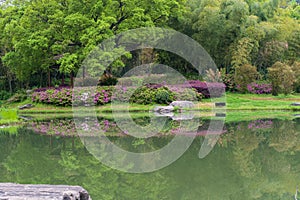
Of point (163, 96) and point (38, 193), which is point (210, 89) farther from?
point (38, 193)

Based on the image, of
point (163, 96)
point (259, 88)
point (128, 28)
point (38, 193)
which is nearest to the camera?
point (38, 193)

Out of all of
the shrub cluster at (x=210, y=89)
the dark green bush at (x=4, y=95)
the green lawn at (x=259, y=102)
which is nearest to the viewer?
the green lawn at (x=259, y=102)

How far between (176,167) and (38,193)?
11.5ft

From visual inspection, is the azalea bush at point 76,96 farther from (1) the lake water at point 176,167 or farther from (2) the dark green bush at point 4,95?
(1) the lake water at point 176,167

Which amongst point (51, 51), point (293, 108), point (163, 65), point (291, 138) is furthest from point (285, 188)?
point (163, 65)

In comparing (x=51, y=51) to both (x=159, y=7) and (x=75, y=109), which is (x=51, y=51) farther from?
(x=159, y=7)

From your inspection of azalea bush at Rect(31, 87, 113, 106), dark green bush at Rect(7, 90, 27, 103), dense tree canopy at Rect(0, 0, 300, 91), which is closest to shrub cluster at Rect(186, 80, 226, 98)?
dense tree canopy at Rect(0, 0, 300, 91)

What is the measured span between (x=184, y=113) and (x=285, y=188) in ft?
35.0

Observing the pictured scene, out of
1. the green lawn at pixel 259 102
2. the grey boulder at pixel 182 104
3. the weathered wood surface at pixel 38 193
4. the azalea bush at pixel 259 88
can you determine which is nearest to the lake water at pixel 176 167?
the weathered wood surface at pixel 38 193

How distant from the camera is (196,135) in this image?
10.6m

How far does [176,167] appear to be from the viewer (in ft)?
22.8

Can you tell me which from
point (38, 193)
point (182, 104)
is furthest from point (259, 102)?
point (38, 193)

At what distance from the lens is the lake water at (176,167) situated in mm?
5539

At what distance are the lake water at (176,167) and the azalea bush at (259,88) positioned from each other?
904 centimetres
